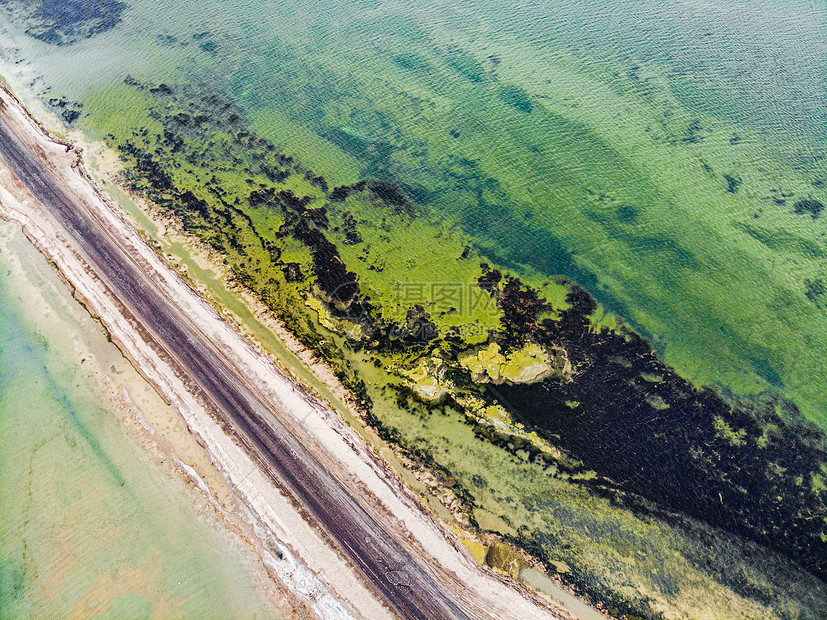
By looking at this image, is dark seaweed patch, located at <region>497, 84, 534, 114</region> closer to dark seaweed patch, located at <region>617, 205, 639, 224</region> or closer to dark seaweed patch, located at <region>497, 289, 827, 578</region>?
dark seaweed patch, located at <region>617, 205, 639, 224</region>

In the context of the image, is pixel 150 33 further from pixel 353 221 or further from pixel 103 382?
pixel 103 382

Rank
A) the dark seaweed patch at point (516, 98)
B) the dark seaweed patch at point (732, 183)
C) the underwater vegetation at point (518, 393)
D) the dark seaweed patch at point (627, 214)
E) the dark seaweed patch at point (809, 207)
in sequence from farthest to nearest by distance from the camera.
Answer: the dark seaweed patch at point (516, 98) < the dark seaweed patch at point (732, 183) < the dark seaweed patch at point (809, 207) < the dark seaweed patch at point (627, 214) < the underwater vegetation at point (518, 393)

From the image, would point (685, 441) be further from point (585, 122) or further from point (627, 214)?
point (585, 122)

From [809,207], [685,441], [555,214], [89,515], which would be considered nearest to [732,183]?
[809,207]

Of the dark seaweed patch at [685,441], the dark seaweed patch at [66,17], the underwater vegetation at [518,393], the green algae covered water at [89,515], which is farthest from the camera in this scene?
the dark seaweed patch at [66,17]

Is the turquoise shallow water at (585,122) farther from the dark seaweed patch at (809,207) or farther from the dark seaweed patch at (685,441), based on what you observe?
the dark seaweed patch at (685,441)

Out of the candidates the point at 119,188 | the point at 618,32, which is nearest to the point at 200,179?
the point at 119,188

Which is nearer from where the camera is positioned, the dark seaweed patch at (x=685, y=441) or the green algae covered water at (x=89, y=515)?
the green algae covered water at (x=89, y=515)

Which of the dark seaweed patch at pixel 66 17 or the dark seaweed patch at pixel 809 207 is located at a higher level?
the dark seaweed patch at pixel 66 17

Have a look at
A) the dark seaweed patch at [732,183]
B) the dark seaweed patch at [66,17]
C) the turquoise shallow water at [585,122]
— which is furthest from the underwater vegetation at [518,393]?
the dark seaweed patch at [66,17]
